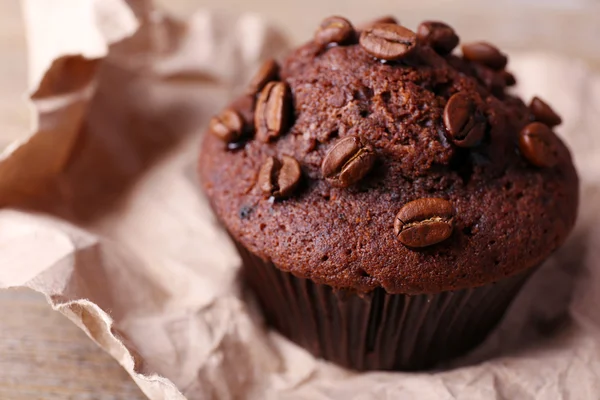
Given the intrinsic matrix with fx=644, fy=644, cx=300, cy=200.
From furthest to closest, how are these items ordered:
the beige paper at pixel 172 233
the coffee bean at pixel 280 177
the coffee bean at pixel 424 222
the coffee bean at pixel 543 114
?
the coffee bean at pixel 543 114 → the beige paper at pixel 172 233 → the coffee bean at pixel 280 177 → the coffee bean at pixel 424 222

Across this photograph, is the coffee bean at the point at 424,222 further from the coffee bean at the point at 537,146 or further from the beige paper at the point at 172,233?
the beige paper at the point at 172,233

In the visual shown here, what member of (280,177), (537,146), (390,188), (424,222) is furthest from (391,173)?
(537,146)

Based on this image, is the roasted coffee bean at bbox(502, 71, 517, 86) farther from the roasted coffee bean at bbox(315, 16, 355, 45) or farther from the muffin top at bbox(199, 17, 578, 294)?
the roasted coffee bean at bbox(315, 16, 355, 45)

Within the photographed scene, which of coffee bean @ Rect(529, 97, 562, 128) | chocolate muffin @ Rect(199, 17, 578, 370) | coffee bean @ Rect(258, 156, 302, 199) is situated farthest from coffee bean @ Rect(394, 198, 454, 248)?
coffee bean @ Rect(529, 97, 562, 128)

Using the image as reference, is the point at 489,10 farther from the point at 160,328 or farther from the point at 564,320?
the point at 160,328

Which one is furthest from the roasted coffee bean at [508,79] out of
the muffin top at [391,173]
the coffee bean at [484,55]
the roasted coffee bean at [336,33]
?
the roasted coffee bean at [336,33]

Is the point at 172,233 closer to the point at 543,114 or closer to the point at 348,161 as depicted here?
the point at 348,161

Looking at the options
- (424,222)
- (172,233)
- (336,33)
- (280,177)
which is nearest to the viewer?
(424,222)
